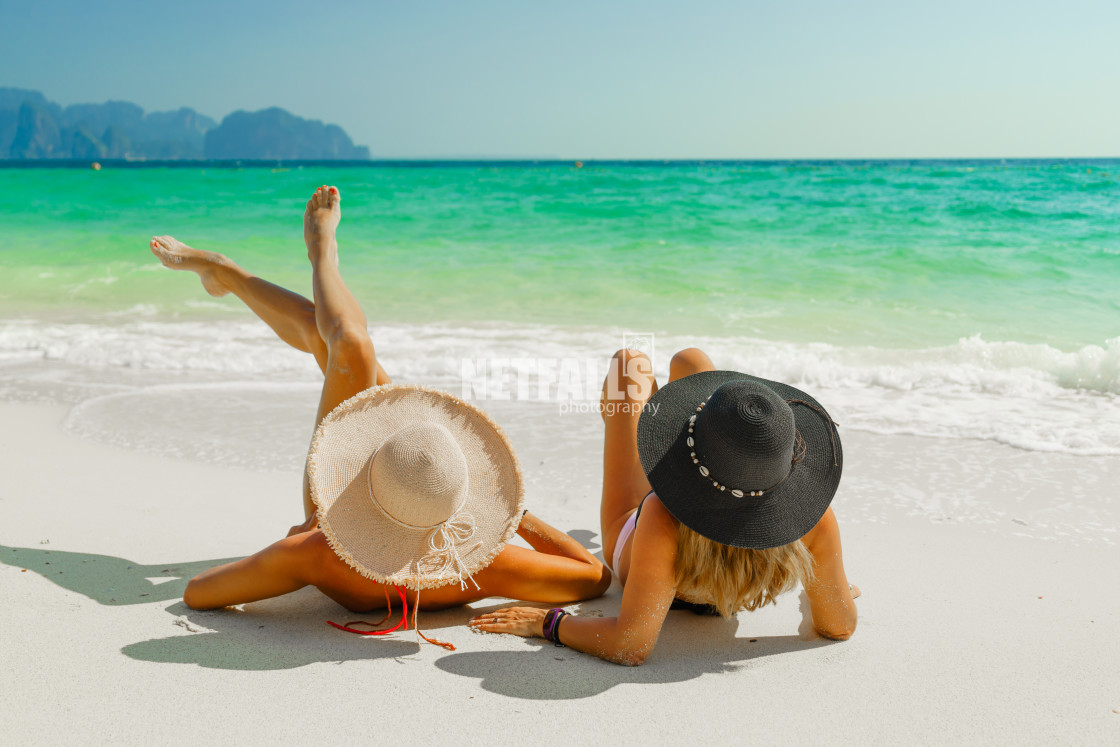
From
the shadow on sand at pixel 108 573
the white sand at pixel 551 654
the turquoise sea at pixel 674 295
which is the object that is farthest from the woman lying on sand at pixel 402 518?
the turquoise sea at pixel 674 295

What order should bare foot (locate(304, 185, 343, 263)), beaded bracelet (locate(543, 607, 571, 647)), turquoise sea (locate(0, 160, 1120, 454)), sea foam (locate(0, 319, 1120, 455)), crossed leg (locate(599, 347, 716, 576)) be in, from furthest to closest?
turquoise sea (locate(0, 160, 1120, 454)), sea foam (locate(0, 319, 1120, 455)), bare foot (locate(304, 185, 343, 263)), crossed leg (locate(599, 347, 716, 576)), beaded bracelet (locate(543, 607, 571, 647))

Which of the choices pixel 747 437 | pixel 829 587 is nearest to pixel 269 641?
pixel 747 437

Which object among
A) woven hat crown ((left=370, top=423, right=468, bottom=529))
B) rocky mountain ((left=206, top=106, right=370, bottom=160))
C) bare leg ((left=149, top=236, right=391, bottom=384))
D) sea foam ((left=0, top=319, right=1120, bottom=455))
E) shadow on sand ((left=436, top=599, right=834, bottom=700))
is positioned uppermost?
rocky mountain ((left=206, top=106, right=370, bottom=160))

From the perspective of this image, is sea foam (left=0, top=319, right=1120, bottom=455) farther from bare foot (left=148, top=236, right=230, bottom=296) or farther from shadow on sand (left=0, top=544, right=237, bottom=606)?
shadow on sand (left=0, top=544, right=237, bottom=606)

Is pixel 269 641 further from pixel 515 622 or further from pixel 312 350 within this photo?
pixel 312 350

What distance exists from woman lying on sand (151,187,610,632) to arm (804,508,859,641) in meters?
0.70

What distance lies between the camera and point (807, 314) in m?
8.34

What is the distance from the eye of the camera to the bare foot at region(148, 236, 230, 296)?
3.33m

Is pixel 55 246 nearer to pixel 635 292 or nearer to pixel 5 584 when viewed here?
pixel 635 292

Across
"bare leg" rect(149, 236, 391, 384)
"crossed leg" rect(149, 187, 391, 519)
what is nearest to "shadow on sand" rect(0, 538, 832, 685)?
"crossed leg" rect(149, 187, 391, 519)

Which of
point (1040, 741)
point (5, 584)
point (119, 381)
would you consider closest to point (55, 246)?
point (119, 381)

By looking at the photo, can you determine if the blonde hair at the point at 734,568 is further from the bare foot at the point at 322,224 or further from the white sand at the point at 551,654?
the bare foot at the point at 322,224

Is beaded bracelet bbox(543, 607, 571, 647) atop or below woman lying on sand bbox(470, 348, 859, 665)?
below

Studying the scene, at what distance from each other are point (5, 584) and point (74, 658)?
2.05 ft
